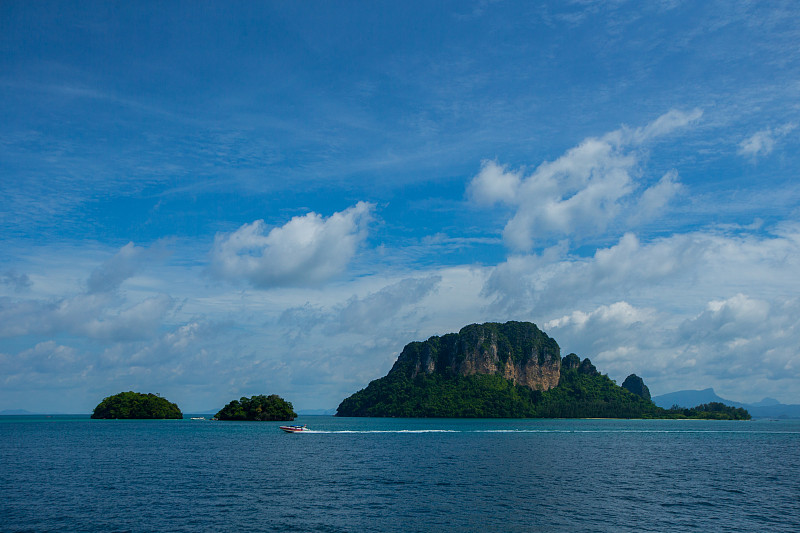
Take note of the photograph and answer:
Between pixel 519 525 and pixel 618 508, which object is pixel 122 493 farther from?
pixel 618 508

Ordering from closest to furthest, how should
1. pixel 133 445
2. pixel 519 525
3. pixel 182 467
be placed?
pixel 519 525
pixel 182 467
pixel 133 445

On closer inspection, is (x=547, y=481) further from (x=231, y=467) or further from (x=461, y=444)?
(x=461, y=444)

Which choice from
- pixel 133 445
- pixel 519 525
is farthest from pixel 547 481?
pixel 133 445

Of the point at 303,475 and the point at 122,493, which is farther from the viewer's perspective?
the point at 303,475

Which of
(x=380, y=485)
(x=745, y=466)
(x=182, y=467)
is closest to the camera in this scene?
(x=380, y=485)

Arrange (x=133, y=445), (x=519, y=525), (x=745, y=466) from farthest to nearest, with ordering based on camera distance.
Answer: (x=133, y=445) → (x=745, y=466) → (x=519, y=525)

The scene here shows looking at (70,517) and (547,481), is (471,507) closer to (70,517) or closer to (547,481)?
(547,481)

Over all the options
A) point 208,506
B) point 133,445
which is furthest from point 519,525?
point 133,445

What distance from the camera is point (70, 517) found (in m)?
45.0

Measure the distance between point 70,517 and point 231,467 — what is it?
33488 mm

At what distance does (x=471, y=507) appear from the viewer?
50.1 meters

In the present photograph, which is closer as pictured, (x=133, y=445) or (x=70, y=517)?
(x=70, y=517)

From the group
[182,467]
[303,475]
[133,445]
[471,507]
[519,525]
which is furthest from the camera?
[133,445]

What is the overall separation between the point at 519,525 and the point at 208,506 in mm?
27104
